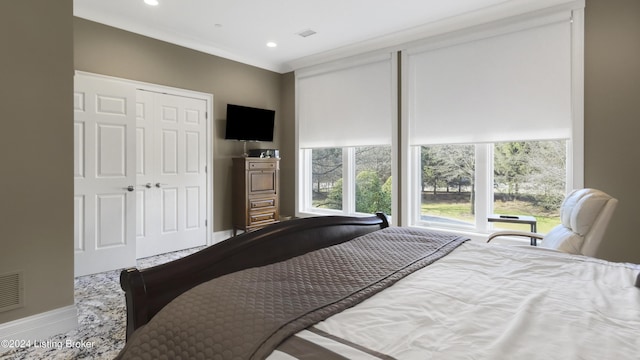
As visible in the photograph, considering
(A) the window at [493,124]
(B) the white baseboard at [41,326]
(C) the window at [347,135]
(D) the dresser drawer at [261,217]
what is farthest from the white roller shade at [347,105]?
(B) the white baseboard at [41,326]

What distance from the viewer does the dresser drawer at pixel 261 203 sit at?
15.9ft

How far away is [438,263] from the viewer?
5.42 feet

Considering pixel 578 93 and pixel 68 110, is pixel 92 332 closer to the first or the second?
pixel 68 110

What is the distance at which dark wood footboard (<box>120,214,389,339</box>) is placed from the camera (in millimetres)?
1194

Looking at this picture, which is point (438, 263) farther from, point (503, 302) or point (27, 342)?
point (27, 342)

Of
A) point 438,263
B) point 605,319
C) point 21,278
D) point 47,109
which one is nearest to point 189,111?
point 47,109

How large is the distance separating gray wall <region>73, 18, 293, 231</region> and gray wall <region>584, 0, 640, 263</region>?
3.87 meters

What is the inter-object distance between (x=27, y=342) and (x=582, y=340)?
120 inches

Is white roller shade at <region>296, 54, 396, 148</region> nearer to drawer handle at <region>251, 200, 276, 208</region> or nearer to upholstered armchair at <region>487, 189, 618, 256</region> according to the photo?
drawer handle at <region>251, 200, 276, 208</region>

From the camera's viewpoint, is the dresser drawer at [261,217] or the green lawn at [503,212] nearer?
the green lawn at [503,212]

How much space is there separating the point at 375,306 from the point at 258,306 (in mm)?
389

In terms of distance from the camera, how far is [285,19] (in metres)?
3.81

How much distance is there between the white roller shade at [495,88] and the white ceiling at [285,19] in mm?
317

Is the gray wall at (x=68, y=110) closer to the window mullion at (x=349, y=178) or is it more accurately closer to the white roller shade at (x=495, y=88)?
the white roller shade at (x=495, y=88)
